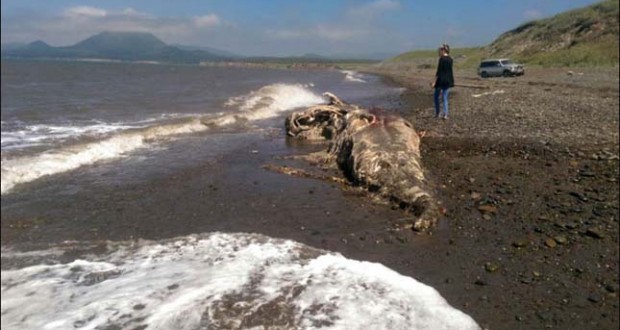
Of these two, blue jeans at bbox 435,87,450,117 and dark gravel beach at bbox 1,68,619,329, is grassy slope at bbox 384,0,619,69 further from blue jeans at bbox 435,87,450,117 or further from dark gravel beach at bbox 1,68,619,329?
blue jeans at bbox 435,87,450,117

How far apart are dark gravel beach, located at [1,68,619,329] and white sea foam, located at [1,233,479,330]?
503mm

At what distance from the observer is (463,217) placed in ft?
23.7

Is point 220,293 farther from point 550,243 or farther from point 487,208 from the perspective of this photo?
point 487,208

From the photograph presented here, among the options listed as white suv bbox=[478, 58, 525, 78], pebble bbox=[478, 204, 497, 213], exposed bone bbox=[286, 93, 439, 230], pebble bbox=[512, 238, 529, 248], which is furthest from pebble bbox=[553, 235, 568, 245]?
white suv bbox=[478, 58, 525, 78]

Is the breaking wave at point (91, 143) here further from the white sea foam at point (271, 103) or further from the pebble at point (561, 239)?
the pebble at point (561, 239)

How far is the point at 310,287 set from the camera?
497cm

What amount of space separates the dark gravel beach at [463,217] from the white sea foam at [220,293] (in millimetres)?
503

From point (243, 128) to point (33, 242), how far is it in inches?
471

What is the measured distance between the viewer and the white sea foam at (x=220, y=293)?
170 inches

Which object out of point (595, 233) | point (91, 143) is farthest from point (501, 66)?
point (91, 143)

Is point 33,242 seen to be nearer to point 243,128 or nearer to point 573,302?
point 573,302

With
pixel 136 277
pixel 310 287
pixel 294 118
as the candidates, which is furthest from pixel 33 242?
pixel 294 118

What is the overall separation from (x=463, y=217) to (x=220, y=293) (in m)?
4.07

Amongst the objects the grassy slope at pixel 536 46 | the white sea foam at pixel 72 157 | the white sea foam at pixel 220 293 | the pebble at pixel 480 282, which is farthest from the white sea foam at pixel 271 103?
the pebble at pixel 480 282
